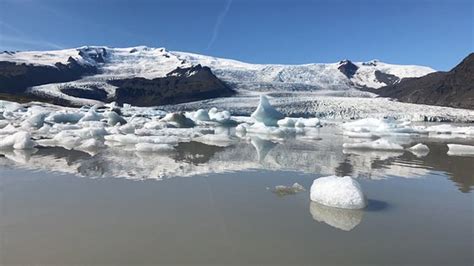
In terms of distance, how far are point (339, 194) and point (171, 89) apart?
284ft

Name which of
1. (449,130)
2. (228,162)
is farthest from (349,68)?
(228,162)

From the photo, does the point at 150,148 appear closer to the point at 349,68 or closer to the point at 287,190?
the point at 287,190

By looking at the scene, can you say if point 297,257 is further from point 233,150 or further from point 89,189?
point 233,150

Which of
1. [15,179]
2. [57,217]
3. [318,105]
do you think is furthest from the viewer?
[318,105]

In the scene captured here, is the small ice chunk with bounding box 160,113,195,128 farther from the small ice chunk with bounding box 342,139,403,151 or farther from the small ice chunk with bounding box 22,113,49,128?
the small ice chunk with bounding box 342,139,403,151

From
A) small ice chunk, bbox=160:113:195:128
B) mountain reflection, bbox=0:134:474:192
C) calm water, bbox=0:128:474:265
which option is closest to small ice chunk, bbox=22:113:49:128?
small ice chunk, bbox=160:113:195:128

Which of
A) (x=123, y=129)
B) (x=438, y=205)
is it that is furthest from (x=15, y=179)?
(x=123, y=129)

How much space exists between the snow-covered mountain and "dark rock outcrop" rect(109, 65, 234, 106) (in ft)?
8.83

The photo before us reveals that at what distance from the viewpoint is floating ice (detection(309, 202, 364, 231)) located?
4.14 m

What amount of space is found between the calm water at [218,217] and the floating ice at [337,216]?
11 millimetres

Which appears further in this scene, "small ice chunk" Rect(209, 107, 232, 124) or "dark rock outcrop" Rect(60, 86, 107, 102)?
"dark rock outcrop" Rect(60, 86, 107, 102)

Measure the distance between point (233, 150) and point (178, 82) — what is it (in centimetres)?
8242

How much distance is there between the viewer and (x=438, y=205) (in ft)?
16.8

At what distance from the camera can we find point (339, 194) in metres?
4.80
